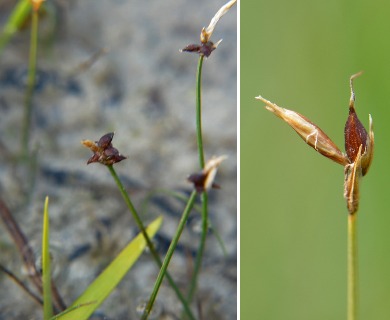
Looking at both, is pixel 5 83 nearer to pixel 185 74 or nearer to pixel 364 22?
pixel 185 74

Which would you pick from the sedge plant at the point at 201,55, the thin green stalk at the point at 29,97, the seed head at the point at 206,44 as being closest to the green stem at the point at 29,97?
the thin green stalk at the point at 29,97

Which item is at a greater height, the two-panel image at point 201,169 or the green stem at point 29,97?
the green stem at point 29,97

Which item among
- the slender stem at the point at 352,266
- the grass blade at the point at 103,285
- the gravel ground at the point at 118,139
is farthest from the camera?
the gravel ground at the point at 118,139

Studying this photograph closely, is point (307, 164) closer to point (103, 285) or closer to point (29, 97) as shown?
point (103, 285)

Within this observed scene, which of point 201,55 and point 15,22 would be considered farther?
point 15,22

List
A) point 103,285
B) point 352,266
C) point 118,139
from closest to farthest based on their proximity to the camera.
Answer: point 352,266, point 103,285, point 118,139

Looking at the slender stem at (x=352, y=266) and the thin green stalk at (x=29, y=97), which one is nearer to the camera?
the slender stem at (x=352, y=266)

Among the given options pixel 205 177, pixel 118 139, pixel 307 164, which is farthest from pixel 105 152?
pixel 118 139

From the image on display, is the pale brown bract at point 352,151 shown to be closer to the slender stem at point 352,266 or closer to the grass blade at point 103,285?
the slender stem at point 352,266
